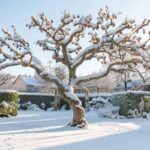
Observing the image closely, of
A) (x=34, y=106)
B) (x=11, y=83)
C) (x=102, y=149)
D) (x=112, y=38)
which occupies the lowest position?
(x=102, y=149)

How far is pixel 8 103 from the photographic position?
22438 millimetres

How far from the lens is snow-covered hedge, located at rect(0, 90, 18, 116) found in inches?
848

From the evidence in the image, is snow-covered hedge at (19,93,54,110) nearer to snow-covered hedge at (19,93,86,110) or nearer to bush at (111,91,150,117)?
snow-covered hedge at (19,93,86,110)

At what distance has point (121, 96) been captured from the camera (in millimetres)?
23375

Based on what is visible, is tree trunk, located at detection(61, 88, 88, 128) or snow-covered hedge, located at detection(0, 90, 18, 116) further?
snow-covered hedge, located at detection(0, 90, 18, 116)

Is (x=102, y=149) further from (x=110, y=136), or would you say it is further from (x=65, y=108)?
(x=65, y=108)

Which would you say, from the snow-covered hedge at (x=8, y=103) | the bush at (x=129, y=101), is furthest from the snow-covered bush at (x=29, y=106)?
the bush at (x=129, y=101)

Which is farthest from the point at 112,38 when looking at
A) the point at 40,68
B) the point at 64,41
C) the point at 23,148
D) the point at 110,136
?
the point at 23,148

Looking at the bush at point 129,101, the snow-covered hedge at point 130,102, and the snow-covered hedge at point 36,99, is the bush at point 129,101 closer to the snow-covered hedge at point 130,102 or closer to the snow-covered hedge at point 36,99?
the snow-covered hedge at point 130,102

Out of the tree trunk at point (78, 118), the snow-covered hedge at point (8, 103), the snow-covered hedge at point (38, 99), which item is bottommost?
the tree trunk at point (78, 118)

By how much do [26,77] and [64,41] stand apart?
63.7m

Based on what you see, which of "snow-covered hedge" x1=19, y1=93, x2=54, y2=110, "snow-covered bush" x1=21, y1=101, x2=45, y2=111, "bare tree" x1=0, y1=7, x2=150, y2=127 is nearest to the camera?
"bare tree" x1=0, y1=7, x2=150, y2=127

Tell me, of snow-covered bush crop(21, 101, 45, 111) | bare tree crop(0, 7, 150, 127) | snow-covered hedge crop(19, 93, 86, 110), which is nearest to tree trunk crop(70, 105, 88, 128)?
bare tree crop(0, 7, 150, 127)

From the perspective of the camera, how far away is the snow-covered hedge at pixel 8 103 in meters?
21.5
